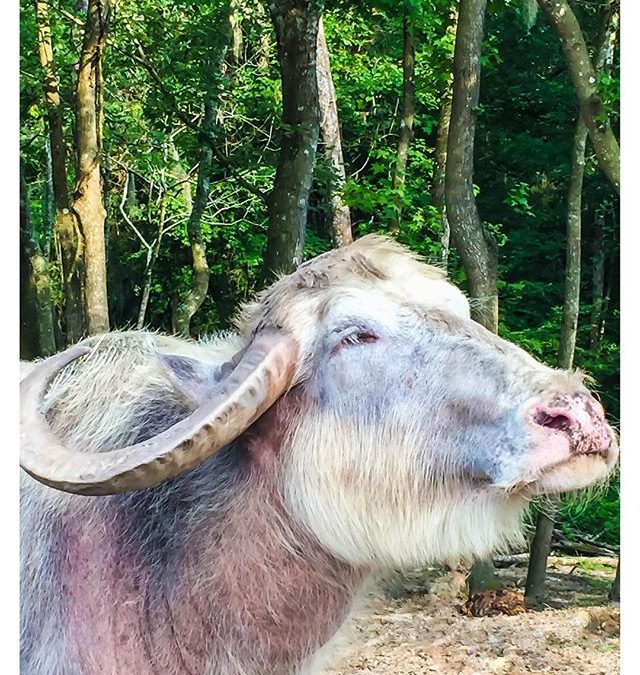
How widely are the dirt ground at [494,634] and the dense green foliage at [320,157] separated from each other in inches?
16.9

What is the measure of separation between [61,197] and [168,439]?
7.84ft

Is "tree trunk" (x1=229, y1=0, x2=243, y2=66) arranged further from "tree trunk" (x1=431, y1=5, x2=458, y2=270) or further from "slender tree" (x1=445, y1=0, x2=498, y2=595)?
"slender tree" (x1=445, y1=0, x2=498, y2=595)

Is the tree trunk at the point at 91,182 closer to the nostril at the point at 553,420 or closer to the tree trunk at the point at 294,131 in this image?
the tree trunk at the point at 294,131

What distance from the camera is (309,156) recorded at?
122 inches

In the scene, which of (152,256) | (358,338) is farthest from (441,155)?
(358,338)

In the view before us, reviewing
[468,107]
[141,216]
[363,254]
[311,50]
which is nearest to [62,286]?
[141,216]

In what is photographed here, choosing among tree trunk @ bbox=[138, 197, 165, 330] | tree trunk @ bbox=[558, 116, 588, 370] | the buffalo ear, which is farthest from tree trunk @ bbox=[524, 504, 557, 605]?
the buffalo ear

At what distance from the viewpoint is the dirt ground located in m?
3.38

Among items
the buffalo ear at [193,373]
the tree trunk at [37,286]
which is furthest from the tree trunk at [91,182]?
the buffalo ear at [193,373]

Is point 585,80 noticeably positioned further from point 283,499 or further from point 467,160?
point 283,499

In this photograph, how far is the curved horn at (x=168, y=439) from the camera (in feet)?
4.13

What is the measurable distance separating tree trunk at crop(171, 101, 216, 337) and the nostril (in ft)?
7.64

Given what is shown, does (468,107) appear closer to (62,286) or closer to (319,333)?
(62,286)

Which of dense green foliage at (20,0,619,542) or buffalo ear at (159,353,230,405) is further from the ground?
dense green foliage at (20,0,619,542)
